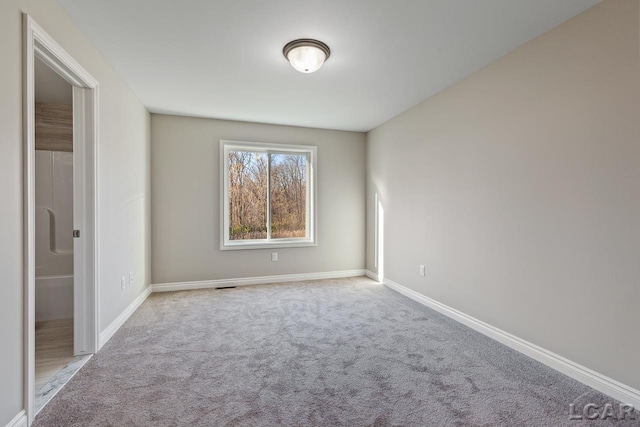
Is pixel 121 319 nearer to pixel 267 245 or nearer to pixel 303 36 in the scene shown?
pixel 267 245

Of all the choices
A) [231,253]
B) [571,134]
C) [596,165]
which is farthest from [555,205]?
[231,253]

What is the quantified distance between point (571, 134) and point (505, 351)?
173 cm

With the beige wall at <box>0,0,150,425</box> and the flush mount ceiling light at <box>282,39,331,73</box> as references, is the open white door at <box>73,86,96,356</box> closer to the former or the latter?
the beige wall at <box>0,0,150,425</box>

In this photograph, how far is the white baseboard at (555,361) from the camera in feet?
5.97

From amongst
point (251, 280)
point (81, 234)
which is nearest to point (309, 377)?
point (81, 234)

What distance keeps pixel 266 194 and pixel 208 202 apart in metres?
0.88

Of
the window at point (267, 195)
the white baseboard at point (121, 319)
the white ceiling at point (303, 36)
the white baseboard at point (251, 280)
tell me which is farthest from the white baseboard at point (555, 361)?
the white baseboard at point (121, 319)

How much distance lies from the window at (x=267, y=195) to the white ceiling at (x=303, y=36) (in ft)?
3.69

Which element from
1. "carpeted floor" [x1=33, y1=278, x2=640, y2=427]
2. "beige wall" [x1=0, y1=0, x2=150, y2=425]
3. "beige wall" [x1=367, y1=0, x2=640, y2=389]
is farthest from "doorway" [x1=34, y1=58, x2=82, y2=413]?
"beige wall" [x1=367, y1=0, x2=640, y2=389]

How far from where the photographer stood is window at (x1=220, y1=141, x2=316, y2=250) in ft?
15.0

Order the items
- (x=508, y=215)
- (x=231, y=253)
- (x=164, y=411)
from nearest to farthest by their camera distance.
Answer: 1. (x=164, y=411)
2. (x=508, y=215)
3. (x=231, y=253)

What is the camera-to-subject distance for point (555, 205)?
7.24 feet

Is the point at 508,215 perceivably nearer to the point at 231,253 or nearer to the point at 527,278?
the point at 527,278

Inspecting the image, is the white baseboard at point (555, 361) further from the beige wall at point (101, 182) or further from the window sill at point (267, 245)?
the beige wall at point (101, 182)
